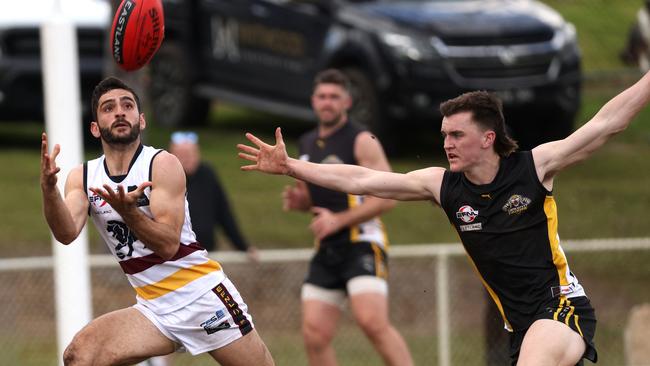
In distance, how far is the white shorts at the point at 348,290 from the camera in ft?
30.4

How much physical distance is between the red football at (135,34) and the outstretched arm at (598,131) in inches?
89.7

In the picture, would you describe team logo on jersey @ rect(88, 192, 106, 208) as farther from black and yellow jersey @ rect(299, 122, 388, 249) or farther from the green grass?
the green grass

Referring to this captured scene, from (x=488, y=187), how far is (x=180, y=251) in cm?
167

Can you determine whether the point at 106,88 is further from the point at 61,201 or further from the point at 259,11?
the point at 259,11

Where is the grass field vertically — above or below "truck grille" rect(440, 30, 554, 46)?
below

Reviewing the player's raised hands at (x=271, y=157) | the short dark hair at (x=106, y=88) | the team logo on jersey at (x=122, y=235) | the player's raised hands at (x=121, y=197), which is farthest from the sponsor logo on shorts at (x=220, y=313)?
the short dark hair at (x=106, y=88)

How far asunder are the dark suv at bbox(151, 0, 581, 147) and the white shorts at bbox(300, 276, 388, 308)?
4957 mm

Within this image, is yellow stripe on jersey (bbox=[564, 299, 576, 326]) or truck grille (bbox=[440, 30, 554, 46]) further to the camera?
truck grille (bbox=[440, 30, 554, 46])

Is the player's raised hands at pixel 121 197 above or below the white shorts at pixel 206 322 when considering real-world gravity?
above

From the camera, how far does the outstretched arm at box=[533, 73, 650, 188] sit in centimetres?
686

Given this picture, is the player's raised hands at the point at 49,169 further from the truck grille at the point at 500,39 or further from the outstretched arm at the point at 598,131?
the truck grille at the point at 500,39

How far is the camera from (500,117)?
7.06m

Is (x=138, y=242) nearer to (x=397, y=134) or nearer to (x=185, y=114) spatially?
(x=397, y=134)

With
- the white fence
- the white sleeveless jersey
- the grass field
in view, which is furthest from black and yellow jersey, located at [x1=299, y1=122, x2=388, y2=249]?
the grass field
